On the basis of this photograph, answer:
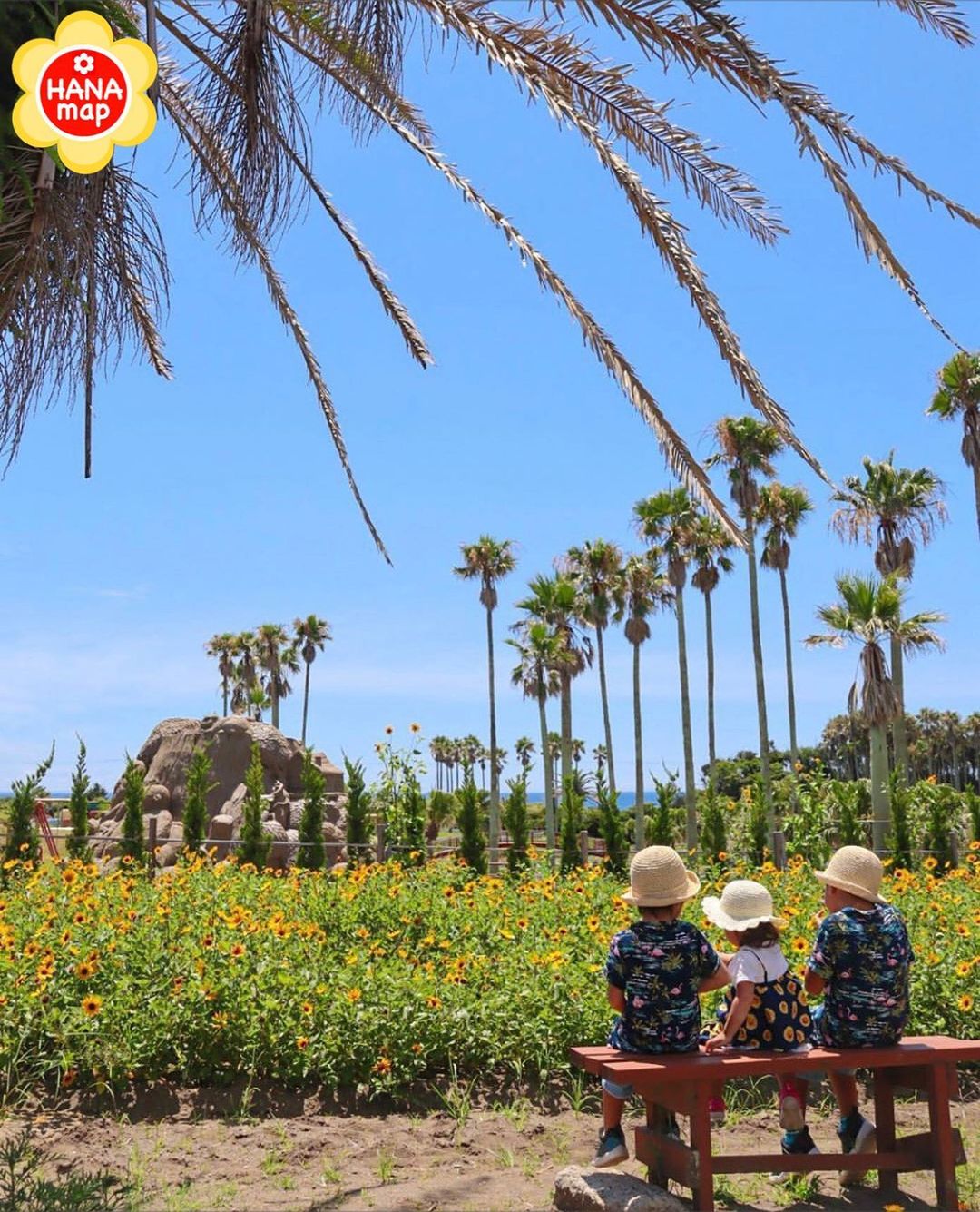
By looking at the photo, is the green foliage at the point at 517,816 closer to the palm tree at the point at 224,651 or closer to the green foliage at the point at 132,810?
the green foliage at the point at 132,810

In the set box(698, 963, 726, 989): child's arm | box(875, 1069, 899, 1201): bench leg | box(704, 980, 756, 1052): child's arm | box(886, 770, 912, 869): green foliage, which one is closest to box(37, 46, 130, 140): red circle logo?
box(698, 963, 726, 989): child's arm

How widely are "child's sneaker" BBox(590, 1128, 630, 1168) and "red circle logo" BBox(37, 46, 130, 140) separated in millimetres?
4196

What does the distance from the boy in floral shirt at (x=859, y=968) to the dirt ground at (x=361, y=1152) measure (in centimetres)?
64

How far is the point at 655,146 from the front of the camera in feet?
14.7

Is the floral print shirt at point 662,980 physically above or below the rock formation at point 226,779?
below

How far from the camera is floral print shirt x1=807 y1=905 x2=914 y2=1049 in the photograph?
14.5 feet

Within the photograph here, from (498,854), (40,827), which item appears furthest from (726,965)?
(498,854)

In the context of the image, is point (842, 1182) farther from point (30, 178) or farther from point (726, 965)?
point (30, 178)

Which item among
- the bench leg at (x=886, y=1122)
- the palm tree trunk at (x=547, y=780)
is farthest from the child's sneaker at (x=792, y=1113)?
the palm tree trunk at (x=547, y=780)

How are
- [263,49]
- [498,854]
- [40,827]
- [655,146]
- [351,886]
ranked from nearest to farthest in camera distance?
[263,49]
[655,146]
[351,886]
[40,827]
[498,854]

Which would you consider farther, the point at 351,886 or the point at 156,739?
the point at 156,739

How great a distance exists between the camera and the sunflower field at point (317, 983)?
221 inches

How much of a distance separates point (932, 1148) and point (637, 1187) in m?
1.32

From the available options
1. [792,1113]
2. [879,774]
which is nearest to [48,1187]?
[792,1113]
